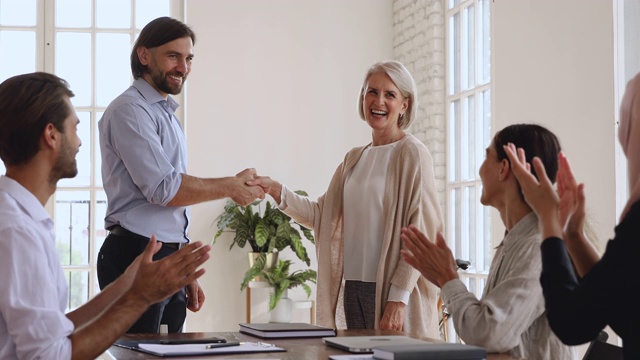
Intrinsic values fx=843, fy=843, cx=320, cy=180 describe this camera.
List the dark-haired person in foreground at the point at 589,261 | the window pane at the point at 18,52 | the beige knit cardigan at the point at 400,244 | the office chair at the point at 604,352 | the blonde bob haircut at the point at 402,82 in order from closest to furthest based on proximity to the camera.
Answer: the dark-haired person in foreground at the point at 589,261, the office chair at the point at 604,352, the beige knit cardigan at the point at 400,244, the blonde bob haircut at the point at 402,82, the window pane at the point at 18,52

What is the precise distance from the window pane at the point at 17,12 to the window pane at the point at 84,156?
974 millimetres

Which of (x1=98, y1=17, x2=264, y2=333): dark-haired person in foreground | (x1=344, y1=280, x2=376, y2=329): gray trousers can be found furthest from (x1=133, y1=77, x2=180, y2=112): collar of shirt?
(x1=344, y1=280, x2=376, y2=329): gray trousers

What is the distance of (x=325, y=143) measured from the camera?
811 centimetres

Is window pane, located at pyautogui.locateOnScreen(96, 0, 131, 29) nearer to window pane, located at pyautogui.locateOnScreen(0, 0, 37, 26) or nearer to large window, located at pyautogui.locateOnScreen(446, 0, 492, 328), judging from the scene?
window pane, located at pyautogui.locateOnScreen(0, 0, 37, 26)

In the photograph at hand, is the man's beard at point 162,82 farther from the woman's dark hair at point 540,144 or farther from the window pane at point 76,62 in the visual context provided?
the window pane at point 76,62

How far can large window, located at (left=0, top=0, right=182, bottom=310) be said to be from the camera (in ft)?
25.3

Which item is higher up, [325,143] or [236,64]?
[236,64]

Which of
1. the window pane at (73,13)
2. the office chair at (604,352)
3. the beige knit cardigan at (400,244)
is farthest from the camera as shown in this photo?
the window pane at (73,13)

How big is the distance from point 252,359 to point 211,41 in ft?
20.1

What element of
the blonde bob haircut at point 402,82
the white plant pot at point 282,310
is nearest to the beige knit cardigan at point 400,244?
the blonde bob haircut at point 402,82

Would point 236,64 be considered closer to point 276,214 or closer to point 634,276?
point 276,214

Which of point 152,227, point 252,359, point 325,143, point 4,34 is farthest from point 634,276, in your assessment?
point 4,34

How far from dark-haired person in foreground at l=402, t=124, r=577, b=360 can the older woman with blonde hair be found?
1003 millimetres

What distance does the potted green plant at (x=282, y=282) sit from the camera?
7.34m
